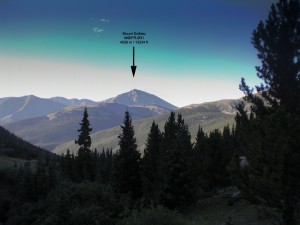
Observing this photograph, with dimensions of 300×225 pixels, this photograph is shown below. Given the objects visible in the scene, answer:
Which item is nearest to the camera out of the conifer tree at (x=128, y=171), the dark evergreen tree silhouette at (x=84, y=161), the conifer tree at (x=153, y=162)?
the conifer tree at (x=128, y=171)

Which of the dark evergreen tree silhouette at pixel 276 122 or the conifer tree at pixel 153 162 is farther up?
the dark evergreen tree silhouette at pixel 276 122

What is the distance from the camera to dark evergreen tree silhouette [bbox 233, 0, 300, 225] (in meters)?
16.9

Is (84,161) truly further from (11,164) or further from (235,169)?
(235,169)

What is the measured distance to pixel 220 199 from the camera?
43656 mm

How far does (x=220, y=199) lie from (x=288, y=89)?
86.2 feet

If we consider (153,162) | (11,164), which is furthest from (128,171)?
(11,164)

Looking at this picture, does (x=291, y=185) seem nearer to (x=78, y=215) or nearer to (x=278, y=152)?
(x=278, y=152)

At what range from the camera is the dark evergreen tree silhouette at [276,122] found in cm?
1694

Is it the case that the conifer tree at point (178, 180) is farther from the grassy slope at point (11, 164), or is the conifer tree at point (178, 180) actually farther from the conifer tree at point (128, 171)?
the grassy slope at point (11, 164)

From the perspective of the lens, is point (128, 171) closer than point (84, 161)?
Yes

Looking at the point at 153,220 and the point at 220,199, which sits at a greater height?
the point at 153,220

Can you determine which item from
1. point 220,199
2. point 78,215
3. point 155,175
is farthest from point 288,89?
point 155,175

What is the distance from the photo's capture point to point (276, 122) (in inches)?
682

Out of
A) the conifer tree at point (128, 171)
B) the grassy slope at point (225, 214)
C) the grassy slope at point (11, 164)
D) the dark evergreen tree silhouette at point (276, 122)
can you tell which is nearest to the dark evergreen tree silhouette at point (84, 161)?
the grassy slope at point (11, 164)
